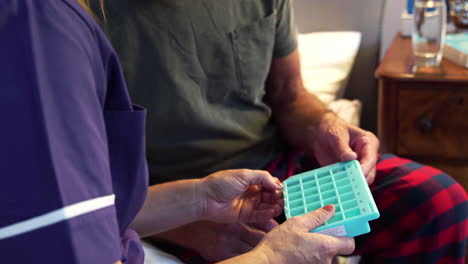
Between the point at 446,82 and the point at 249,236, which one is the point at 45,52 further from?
the point at 446,82

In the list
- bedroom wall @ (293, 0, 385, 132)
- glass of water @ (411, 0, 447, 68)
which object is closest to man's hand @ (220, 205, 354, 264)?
glass of water @ (411, 0, 447, 68)

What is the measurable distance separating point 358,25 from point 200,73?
80 cm

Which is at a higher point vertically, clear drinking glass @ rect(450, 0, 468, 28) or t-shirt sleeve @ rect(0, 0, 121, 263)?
t-shirt sleeve @ rect(0, 0, 121, 263)

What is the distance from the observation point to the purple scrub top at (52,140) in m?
0.35

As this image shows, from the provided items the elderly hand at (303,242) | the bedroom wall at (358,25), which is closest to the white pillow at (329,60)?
the bedroom wall at (358,25)

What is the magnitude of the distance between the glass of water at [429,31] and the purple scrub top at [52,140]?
2.68 ft

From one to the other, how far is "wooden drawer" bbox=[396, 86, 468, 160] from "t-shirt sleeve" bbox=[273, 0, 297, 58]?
27cm

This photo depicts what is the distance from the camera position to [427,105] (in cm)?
102

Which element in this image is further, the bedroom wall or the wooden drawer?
the bedroom wall

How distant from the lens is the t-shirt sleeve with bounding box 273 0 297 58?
926 millimetres

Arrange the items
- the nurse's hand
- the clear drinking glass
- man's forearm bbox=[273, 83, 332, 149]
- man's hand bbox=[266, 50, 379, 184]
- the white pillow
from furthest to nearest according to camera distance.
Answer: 1. the white pillow
2. the clear drinking glass
3. man's forearm bbox=[273, 83, 332, 149]
4. man's hand bbox=[266, 50, 379, 184]
5. the nurse's hand

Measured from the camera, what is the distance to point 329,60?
52.7 inches

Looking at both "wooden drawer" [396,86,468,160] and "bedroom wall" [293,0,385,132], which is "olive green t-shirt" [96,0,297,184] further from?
"bedroom wall" [293,0,385,132]

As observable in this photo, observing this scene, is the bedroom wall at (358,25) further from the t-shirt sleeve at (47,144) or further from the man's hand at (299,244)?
the t-shirt sleeve at (47,144)
